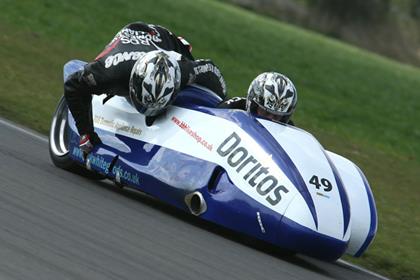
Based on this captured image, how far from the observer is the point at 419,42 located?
49500 millimetres

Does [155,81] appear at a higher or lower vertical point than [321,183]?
lower

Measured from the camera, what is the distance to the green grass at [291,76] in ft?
37.3

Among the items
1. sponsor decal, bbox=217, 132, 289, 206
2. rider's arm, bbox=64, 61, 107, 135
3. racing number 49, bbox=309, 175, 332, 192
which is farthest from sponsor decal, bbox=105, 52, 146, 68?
racing number 49, bbox=309, 175, 332, 192

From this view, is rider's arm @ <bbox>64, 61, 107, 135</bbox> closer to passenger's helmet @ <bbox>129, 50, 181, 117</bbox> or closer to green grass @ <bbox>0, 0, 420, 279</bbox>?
passenger's helmet @ <bbox>129, 50, 181, 117</bbox>

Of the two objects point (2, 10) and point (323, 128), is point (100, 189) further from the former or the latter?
point (2, 10)

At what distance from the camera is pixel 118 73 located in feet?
27.3

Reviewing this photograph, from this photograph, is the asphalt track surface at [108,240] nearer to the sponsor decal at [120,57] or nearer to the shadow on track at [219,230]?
the shadow on track at [219,230]

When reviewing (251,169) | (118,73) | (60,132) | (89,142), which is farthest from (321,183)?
(60,132)

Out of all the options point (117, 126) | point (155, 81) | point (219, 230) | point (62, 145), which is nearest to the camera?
point (219, 230)

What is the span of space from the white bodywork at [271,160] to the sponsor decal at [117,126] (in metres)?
0.01

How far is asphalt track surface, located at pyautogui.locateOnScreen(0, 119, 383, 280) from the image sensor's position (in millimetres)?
5520

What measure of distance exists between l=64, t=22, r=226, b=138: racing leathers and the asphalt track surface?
58 centimetres

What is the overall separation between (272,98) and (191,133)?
0.63 m

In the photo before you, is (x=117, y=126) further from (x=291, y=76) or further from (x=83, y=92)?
(x=291, y=76)
